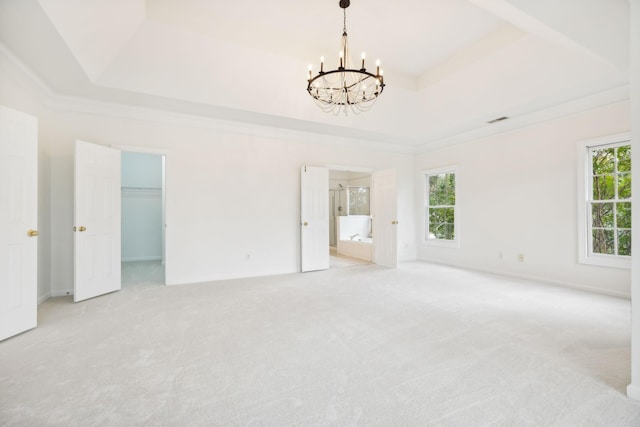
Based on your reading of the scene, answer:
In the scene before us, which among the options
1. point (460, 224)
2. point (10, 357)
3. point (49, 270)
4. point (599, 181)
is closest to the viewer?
point (10, 357)

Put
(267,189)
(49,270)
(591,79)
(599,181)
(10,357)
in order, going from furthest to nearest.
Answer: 1. (267,189)
2. (599,181)
3. (49,270)
4. (591,79)
5. (10,357)

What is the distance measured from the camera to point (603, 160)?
4113 millimetres

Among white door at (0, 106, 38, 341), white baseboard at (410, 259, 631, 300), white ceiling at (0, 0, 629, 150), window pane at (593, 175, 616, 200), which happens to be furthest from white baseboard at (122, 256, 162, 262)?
window pane at (593, 175, 616, 200)

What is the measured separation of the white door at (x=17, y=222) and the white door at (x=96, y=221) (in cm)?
85

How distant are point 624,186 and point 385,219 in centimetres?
359

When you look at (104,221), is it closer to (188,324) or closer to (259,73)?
(188,324)

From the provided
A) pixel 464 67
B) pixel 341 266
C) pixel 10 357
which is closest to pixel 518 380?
pixel 10 357

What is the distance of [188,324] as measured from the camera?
9.45ft

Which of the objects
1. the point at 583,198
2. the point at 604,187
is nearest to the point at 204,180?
the point at 583,198

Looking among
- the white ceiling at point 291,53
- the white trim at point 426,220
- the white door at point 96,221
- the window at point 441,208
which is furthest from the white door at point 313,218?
the white door at point 96,221

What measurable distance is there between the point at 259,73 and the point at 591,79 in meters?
4.37

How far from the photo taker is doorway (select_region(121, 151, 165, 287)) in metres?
6.94

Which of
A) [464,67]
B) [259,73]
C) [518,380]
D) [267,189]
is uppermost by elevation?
[464,67]

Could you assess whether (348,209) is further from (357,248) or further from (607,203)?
(607,203)
